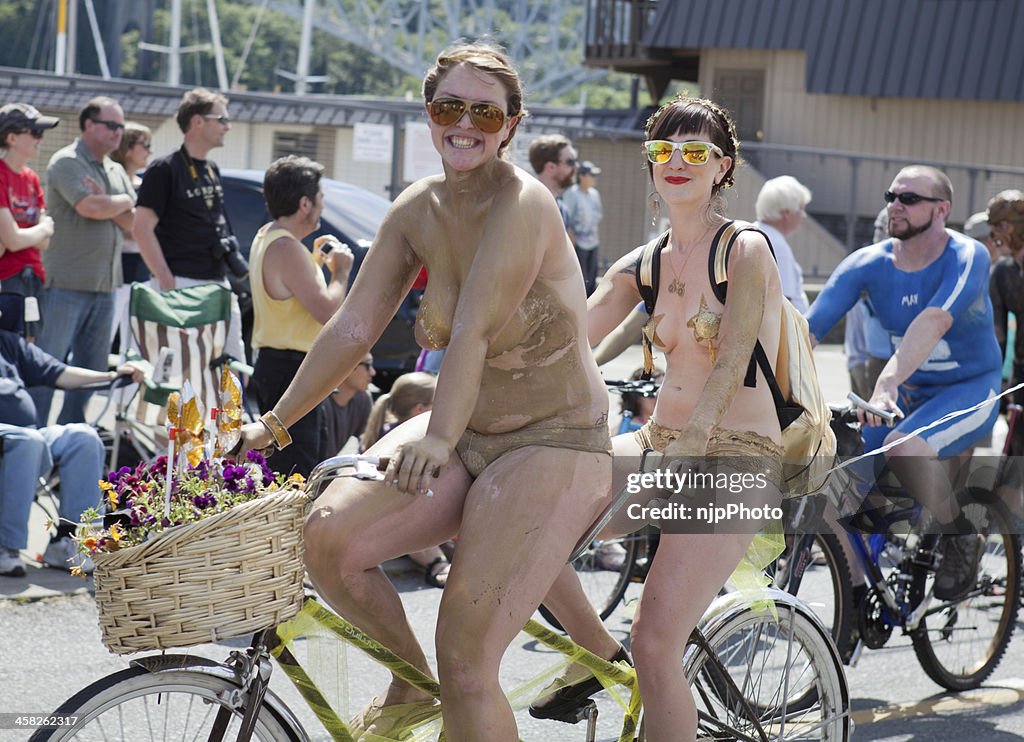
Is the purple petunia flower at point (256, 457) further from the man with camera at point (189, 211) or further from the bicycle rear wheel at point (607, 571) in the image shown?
the man with camera at point (189, 211)

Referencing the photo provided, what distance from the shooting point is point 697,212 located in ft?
12.3

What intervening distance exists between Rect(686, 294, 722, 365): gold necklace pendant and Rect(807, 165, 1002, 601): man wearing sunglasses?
1.80m

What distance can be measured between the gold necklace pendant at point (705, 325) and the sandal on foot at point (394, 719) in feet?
3.75

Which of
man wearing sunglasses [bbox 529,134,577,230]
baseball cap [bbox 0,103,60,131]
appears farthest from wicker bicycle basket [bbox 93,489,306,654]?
man wearing sunglasses [bbox 529,134,577,230]

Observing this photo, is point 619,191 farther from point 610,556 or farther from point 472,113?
point 472,113

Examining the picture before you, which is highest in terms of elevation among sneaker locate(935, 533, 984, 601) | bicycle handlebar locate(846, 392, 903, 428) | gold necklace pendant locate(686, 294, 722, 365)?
gold necklace pendant locate(686, 294, 722, 365)

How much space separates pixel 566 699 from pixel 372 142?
12.0 metres

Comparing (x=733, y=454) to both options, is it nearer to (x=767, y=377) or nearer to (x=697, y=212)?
(x=767, y=377)

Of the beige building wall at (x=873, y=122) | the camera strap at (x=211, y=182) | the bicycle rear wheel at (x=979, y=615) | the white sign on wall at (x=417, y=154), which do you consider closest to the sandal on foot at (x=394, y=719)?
the bicycle rear wheel at (x=979, y=615)

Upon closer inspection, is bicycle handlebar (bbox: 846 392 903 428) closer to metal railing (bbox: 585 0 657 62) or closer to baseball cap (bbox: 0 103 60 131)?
baseball cap (bbox: 0 103 60 131)

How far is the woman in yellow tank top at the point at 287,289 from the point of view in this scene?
22.3ft

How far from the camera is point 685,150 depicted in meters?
3.69

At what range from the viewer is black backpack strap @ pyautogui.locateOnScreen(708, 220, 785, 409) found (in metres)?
3.65

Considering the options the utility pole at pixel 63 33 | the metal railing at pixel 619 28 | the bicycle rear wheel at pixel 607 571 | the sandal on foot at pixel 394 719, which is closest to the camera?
the sandal on foot at pixel 394 719
